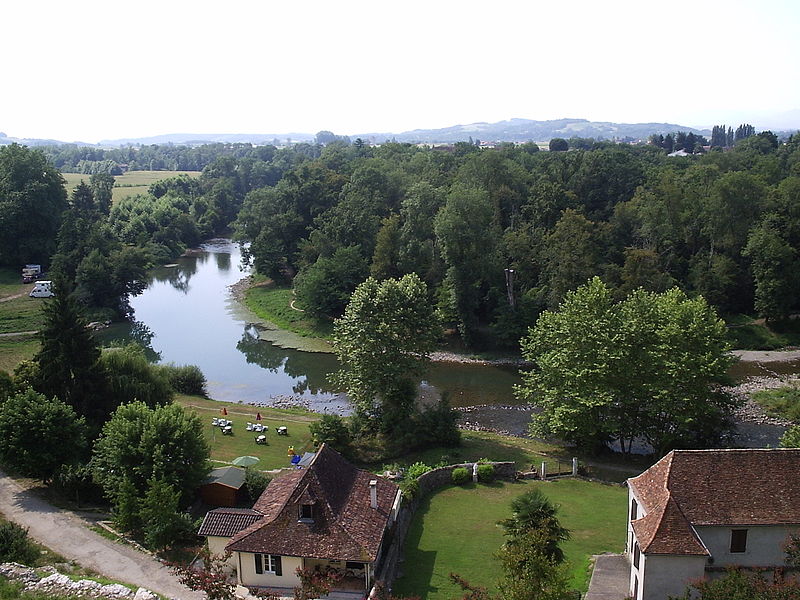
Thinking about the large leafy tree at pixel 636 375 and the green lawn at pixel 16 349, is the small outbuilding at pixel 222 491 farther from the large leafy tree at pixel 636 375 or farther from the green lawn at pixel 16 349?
the green lawn at pixel 16 349

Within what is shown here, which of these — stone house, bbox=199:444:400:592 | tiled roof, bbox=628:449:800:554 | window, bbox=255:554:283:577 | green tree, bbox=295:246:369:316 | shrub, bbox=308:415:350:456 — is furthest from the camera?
green tree, bbox=295:246:369:316

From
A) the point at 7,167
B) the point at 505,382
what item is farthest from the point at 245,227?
the point at 505,382

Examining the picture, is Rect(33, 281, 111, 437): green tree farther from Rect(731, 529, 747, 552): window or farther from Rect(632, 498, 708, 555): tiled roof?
Rect(731, 529, 747, 552): window

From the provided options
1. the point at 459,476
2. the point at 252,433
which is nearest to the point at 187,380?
the point at 252,433

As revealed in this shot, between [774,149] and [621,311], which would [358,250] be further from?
[774,149]

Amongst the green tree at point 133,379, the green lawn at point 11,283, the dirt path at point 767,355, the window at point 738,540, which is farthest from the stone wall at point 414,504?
the green lawn at point 11,283

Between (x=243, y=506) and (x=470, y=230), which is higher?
(x=470, y=230)

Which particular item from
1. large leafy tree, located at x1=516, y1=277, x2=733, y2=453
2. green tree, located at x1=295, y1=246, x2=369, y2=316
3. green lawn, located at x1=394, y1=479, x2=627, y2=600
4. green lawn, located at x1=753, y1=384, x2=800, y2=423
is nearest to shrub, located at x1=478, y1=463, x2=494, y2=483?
green lawn, located at x1=394, y1=479, x2=627, y2=600
